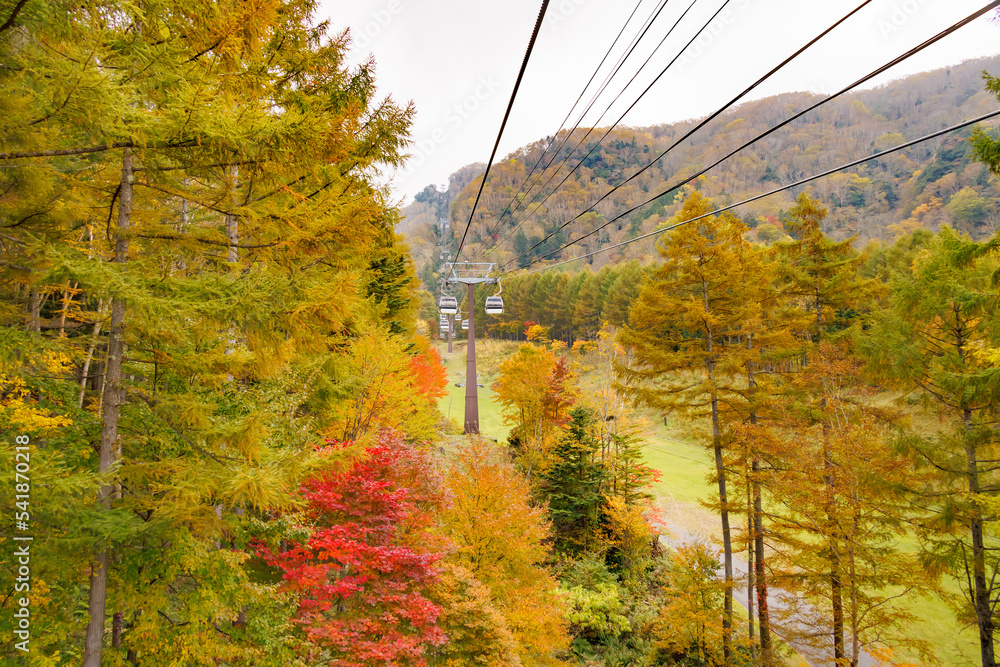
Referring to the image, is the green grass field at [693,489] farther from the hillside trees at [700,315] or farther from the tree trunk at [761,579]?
the hillside trees at [700,315]

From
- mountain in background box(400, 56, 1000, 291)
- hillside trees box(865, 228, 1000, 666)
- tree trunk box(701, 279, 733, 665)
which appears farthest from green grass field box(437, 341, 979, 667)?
mountain in background box(400, 56, 1000, 291)

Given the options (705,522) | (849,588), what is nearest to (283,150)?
(849,588)

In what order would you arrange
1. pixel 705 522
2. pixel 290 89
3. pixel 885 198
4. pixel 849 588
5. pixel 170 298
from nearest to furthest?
1. pixel 170 298
2. pixel 290 89
3. pixel 849 588
4. pixel 705 522
5. pixel 885 198

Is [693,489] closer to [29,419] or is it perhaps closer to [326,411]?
[326,411]

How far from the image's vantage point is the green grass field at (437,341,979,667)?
14.7 metres

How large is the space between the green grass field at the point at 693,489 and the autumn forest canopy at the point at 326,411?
0.26 meters

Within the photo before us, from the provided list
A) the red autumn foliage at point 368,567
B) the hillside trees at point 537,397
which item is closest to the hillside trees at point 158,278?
the red autumn foliage at point 368,567

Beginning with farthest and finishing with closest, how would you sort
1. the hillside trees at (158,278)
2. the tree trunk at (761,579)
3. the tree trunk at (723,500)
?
the tree trunk at (723,500) → the tree trunk at (761,579) → the hillside trees at (158,278)

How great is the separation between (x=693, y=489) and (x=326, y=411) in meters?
24.4

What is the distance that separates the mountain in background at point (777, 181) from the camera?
254 feet

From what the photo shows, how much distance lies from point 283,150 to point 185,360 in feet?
8.03

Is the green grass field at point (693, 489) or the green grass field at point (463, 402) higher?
the green grass field at point (463, 402)

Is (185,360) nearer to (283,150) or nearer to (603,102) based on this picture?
(283,150)

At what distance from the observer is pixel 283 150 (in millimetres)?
4562
